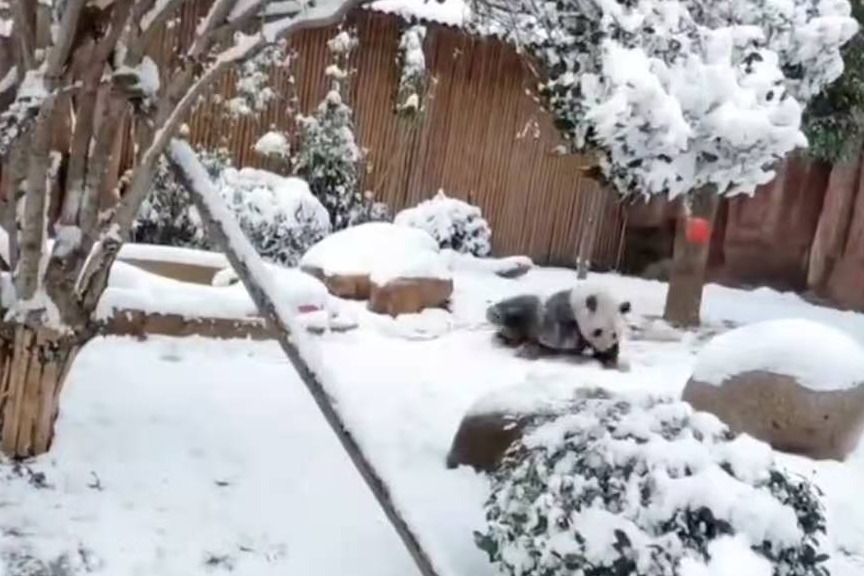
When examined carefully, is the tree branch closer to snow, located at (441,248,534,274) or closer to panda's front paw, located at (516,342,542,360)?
panda's front paw, located at (516,342,542,360)

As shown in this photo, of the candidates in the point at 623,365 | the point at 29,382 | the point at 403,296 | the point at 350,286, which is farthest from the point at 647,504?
the point at 350,286

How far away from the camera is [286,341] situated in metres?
3.32

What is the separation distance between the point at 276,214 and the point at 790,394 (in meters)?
4.53

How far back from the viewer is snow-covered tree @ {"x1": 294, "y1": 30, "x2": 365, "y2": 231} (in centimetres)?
941

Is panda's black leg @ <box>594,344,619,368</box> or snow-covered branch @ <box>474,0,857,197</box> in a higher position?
snow-covered branch @ <box>474,0,857,197</box>

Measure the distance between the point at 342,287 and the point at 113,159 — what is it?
3712 mm

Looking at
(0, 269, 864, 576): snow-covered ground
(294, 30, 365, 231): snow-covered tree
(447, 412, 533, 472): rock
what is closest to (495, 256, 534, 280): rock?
(294, 30, 365, 231): snow-covered tree

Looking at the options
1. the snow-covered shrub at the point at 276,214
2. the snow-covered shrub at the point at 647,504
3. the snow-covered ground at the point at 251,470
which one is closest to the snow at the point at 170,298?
the snow-covered ground at the point at 251,470

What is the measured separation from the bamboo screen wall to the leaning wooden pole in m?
5.85

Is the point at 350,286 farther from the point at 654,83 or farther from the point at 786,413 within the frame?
the point at 654,83

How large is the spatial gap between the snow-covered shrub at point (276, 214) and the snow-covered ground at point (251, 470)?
242 cm

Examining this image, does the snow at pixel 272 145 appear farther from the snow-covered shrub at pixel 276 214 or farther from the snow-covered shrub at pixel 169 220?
the snow-covered shrub at pixel 169 220

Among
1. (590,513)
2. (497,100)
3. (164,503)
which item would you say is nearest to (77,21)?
(164,503)

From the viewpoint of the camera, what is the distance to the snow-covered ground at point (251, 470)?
128 inches
